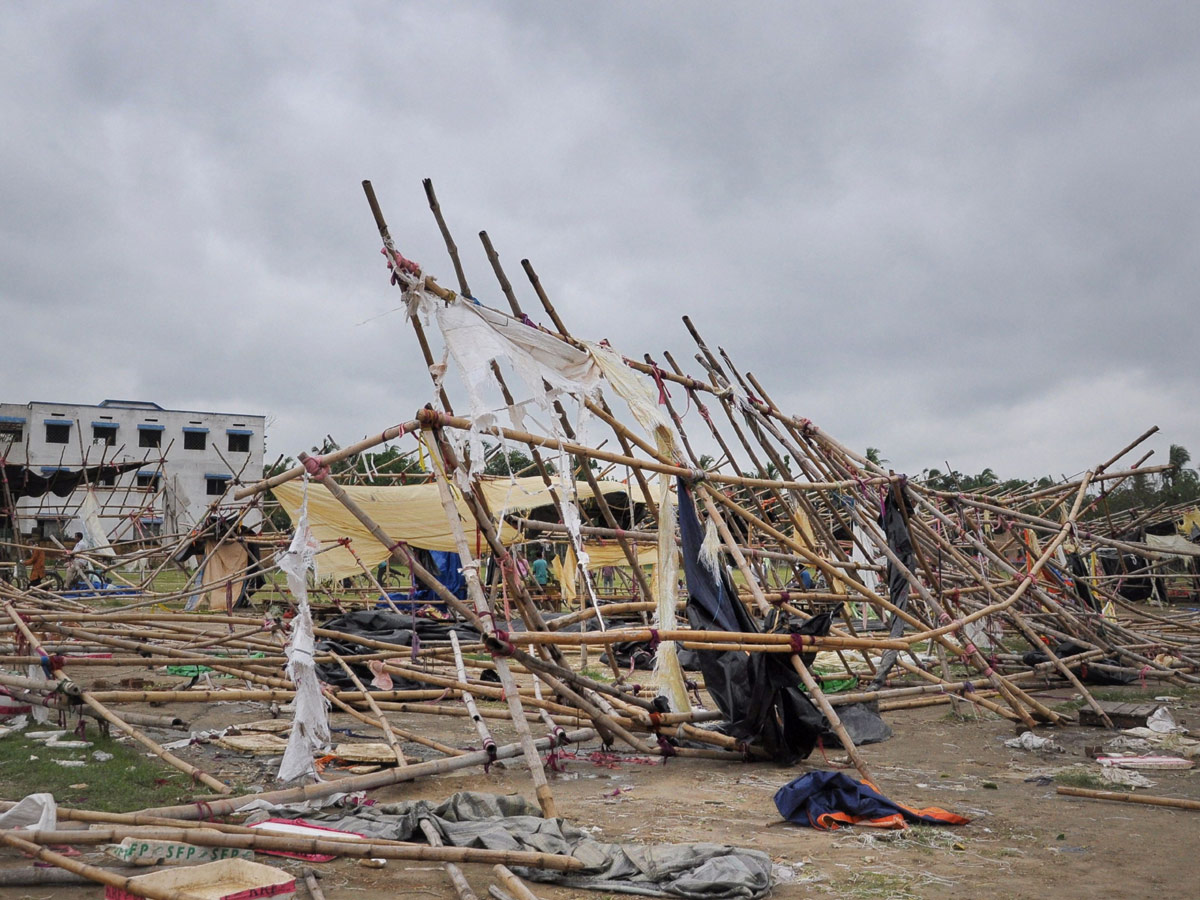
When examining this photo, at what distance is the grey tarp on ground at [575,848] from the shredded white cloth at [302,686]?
0.35m

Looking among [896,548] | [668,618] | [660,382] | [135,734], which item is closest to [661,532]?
[668,618]

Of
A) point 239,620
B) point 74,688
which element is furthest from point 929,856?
point 239,620

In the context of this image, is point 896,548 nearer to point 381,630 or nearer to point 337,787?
point 337,787

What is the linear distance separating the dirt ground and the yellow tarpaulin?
5.21 m

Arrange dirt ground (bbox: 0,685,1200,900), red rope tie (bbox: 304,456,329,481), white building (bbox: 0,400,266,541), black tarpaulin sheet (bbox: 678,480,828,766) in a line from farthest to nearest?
white building (bbox: 0,400,266,541) → black tarpaulin sheet (bbox: 678,480,828,766) → red rope tie (bbox: 304,456,329,481) → dirt ground (bbox: 0,685,1200,900)

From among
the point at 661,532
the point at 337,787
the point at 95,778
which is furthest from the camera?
the point at 661,532

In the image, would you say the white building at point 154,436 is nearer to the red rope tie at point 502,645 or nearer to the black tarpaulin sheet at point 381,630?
the black tarpaulin sheet at point 381,630

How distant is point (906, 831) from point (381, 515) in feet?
30.5

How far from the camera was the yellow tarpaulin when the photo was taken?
1212 cm

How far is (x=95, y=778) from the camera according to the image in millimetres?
4945

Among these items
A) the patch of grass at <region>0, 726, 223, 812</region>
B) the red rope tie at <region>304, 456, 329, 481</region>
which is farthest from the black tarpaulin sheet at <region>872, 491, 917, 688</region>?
the patch of grass at <region>0, 726, 223, 812</region>

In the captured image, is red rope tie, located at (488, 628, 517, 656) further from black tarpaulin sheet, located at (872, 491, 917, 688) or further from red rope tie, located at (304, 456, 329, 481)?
black tarpaulin sheet, located at (872, 491, 917, 688)

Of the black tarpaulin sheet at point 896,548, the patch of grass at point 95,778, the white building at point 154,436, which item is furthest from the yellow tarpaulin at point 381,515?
the white building at point 154,436

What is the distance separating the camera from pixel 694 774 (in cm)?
570
